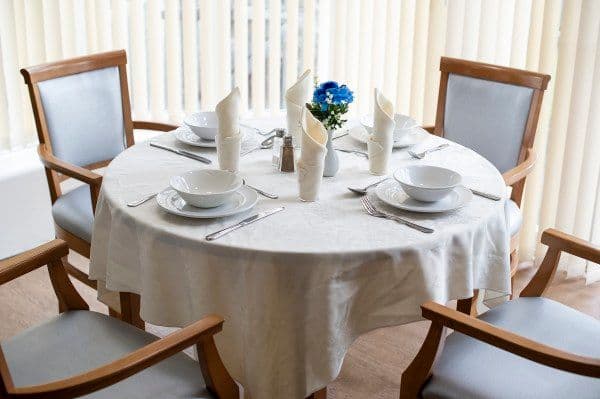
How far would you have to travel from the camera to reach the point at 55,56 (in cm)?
350

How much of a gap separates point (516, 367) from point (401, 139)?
925 mm

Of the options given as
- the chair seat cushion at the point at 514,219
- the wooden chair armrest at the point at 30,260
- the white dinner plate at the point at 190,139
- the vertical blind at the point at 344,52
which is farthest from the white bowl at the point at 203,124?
the vertical blind at the point at 344,52

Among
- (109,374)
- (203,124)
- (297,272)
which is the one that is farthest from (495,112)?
(109,374)

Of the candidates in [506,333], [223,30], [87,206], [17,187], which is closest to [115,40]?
[223,30]

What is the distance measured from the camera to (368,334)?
2889 mm

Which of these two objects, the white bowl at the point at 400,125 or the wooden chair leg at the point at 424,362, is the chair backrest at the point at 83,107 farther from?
the wooden chair leg at the point at 424,362

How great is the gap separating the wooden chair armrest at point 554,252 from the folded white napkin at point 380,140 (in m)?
0.47

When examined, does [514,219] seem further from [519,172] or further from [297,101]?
[297,101]

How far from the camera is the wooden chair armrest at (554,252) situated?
192cm

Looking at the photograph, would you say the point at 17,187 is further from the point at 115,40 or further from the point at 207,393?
the point at 207,393

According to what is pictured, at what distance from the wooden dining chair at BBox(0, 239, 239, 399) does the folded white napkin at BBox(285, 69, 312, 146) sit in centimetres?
80

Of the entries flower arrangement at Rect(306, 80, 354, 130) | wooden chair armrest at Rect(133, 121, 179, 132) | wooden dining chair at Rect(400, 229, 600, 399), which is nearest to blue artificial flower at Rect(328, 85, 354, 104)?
flower arrangement at Rect(306, 80, 354, 130)

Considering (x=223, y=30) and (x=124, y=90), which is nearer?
(x=124, y=90)

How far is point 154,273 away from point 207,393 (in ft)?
1.12
